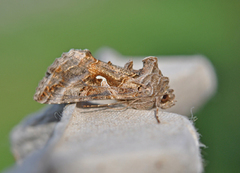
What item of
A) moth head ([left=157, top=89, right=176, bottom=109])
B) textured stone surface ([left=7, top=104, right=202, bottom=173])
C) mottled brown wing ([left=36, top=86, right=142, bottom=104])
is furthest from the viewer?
moth head ([left=157, top=89, right=176, bottom=109])

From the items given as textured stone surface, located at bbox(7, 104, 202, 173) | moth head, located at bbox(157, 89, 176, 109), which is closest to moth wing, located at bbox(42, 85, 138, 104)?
moth head, located at bbox(157, 89, 176, 109)

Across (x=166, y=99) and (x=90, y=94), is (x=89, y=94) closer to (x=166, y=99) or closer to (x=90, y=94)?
(x=90, y=94)

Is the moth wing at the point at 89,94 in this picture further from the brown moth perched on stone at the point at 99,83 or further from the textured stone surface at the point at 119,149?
the textured stone surface at the point at 119,149

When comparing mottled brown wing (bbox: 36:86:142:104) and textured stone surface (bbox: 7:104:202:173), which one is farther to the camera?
mottled brown wing (bbox: 36:86:142:104)

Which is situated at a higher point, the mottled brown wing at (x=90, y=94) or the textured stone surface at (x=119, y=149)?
the mottled brown wing at (x=90, y=94)

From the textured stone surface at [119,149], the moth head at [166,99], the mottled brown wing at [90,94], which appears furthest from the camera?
the moth head at [166,99]

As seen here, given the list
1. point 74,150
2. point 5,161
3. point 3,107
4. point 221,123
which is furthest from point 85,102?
point 3,107

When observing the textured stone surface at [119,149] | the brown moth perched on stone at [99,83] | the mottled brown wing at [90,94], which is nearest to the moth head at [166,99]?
the brown moth perched on stone at [99,83]

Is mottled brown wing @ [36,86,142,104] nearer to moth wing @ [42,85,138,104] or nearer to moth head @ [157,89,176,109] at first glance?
moth wing @ [42,85,138,104]

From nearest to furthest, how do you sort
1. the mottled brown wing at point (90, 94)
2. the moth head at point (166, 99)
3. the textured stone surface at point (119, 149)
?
the textured stone surface at point (119, 149)
the mottled brown wing at point (90, 94)
the moth head at point (166, 99)

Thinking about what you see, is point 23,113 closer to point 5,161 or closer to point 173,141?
point 5,161
